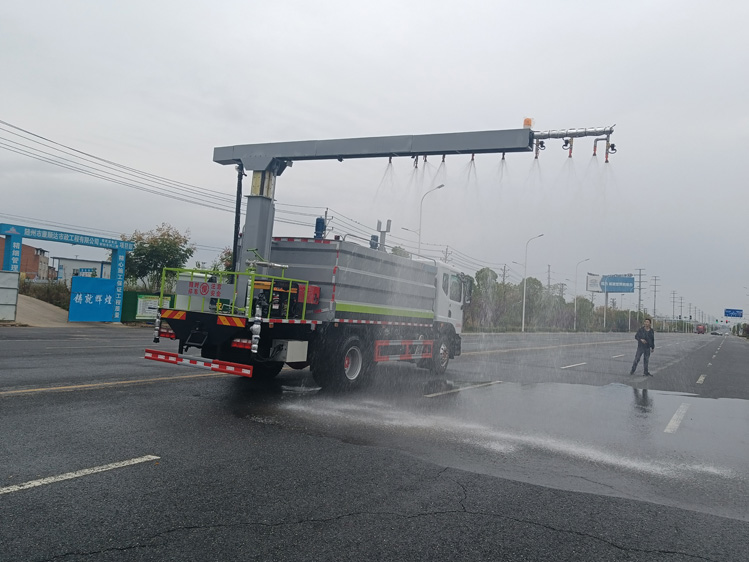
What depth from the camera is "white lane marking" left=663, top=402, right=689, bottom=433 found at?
8.37 metres

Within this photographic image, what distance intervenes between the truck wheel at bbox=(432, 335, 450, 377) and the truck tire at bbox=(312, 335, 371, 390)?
10.8ft

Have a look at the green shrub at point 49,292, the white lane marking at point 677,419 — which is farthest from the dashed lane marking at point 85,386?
the green shrub at point 49,292

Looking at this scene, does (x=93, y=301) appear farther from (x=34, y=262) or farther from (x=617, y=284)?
(x=617, y=284)

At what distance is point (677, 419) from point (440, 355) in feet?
18.3

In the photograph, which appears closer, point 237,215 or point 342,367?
point 342,367

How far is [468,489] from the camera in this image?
493 centimetres

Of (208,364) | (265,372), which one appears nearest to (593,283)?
(265,372)

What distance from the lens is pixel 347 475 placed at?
202 inches

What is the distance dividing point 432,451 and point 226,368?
3503mm

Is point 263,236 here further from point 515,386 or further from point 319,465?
point 319,465

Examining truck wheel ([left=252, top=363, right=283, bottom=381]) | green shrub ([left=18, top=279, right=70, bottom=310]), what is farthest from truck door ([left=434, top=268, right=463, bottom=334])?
green shrub ([left=18, top=279, right=70, bottom=310])

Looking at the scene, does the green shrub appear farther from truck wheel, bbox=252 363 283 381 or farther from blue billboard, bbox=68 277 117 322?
truck wheel, bbox=252 363 283 381

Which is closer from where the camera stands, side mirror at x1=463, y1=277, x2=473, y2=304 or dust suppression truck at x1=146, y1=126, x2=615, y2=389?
dust suppression truck at x1=146, y1=126, x2=615, y2=389

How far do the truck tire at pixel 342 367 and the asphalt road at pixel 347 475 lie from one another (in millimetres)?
371
